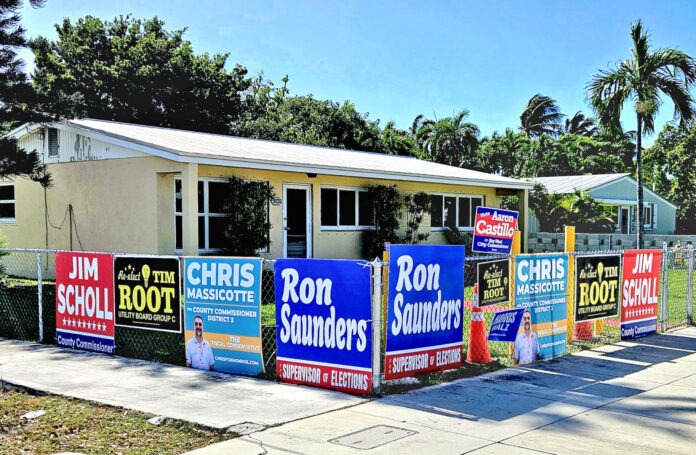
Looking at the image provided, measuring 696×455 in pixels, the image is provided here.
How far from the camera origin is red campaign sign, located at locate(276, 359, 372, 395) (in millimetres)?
6898


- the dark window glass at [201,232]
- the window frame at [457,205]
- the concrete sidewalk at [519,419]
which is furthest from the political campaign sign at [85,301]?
the window frame at [457,205]

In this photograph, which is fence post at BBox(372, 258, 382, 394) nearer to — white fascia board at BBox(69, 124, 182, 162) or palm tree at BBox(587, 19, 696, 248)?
white fascia board at BBox(69, 124, 182, 162)

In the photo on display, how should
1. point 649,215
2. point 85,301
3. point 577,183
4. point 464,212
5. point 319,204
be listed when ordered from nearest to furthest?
point 85,301 < point 319,204 < point 464,212 < point 577,183 < point 649,215

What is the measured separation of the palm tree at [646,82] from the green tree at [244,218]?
13189 millimetres

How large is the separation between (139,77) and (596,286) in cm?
3265

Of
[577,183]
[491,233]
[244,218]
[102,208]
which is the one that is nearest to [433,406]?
[491,233]

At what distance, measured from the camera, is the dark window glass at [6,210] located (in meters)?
20.0

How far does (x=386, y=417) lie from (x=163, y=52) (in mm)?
36149

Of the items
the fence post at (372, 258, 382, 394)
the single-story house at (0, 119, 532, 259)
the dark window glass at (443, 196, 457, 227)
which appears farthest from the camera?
the dark window glass at (443, 196, 457, 227)

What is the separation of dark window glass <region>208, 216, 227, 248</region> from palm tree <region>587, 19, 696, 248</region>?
14.1 meters

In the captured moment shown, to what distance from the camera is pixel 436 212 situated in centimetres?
2253

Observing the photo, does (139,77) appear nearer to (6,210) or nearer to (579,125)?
(6,210)

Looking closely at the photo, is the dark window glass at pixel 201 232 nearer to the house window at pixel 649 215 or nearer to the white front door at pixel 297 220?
the white front door at pixel 297 220

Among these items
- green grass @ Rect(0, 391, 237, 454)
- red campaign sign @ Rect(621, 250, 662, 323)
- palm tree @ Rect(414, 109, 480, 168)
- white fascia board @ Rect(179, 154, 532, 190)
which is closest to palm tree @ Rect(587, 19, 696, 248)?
white fascia board @ Rect(179, 154, 532, 190)
